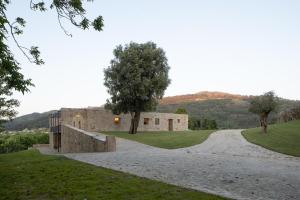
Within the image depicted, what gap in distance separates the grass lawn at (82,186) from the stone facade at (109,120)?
30678mm

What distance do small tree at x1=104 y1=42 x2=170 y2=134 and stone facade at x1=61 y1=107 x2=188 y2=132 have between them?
3.87 m

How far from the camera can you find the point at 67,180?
40.7 feet

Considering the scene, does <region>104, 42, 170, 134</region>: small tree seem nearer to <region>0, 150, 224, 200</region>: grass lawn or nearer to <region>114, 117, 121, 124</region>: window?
<region>114, 117, 121, 124</region>: window

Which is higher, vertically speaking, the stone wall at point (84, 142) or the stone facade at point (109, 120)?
the stone facade at point (109, 120)

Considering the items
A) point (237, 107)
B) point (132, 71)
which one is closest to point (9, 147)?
point (132, 71)

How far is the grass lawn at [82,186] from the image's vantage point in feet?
32.9

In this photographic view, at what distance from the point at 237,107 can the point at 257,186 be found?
374 feet

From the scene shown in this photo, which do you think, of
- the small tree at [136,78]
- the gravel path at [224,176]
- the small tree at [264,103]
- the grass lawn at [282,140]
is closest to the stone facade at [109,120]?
the small tree at [136,78]

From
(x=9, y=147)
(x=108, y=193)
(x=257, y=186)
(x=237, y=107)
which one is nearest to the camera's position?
(x=108, y=193)

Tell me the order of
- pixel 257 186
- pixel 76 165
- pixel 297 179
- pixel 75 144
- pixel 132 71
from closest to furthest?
pixel 257 186 < pixel 297 179 < pixel 76 165 < pixel 75 144 < pixel 132 71

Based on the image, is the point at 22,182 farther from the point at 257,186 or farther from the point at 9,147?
the point at 9,147

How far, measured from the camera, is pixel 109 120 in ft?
161

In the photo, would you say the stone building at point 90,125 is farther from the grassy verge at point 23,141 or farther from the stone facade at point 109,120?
the grassy verge at point 23,141

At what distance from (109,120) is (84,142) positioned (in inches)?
841
